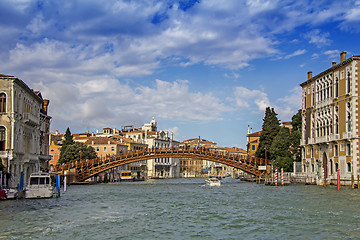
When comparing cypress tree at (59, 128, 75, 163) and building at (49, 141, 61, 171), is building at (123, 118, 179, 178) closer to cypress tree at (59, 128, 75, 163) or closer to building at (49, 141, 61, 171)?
building at (49, 141, 61, 171)

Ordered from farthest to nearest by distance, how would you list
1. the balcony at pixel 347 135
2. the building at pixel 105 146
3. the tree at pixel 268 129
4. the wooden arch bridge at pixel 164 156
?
the building at pixel 105 146 < the tree at pixel 268 129 < the wooden arch bridge at pixel 164 156 < the balcony at pixel 347 135

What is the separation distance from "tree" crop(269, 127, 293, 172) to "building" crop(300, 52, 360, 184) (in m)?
2.35

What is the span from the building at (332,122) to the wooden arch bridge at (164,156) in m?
6.32

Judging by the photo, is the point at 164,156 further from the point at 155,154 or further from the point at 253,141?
the point at 253,141

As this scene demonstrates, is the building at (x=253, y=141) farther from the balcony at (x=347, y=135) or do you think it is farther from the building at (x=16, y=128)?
the building at (x=16, y=128)

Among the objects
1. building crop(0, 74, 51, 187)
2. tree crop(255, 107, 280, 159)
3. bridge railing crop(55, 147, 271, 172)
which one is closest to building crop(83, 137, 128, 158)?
bridge railing crop(55, 147, 271, 172)

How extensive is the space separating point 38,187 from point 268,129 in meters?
35.4

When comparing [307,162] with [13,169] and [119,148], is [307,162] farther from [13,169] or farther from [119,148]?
[119,148]

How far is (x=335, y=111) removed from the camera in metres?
37.2

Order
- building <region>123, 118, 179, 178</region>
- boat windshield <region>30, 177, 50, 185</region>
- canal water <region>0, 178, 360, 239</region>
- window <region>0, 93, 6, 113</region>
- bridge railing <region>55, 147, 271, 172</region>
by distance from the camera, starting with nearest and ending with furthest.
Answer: canal water <region>0, 178, 360, 239</region>, boat windshield <region>30, 177, 50, 185</region>, window <region>0, 93, 6, 113</region>, bridge railing <region>55, 147, 271, 172</region>, building <region>123, 118, 179, 178</region>

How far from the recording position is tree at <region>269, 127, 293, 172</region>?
46.1 meters

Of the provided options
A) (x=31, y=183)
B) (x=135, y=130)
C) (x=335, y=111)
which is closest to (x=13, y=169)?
(x=31, y=183)

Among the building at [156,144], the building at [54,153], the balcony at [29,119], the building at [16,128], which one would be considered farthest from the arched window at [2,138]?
the building at [156,144]

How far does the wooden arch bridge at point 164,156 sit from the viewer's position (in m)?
48.7
